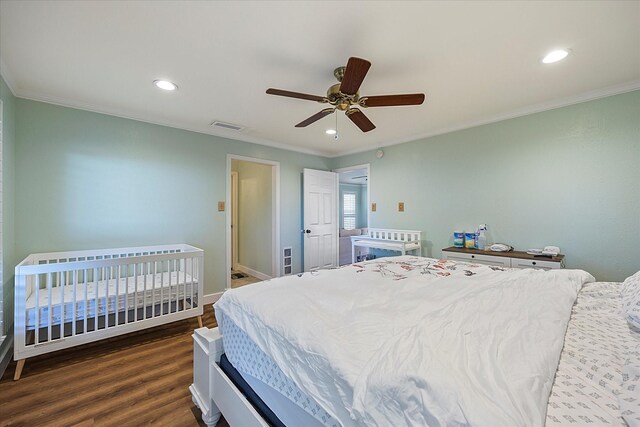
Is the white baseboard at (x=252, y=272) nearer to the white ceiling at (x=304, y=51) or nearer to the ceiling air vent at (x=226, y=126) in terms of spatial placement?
the ceiling air vent at (x=226, y=126)

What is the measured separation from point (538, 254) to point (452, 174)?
1335 millimetres

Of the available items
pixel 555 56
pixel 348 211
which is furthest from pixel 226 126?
pixel 348 211

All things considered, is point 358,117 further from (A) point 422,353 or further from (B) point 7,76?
(B) point 7,76

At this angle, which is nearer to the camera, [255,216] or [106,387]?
[106,387]

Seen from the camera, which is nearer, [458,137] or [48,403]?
[48,403]

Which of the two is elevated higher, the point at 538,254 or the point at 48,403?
the point at 538,254

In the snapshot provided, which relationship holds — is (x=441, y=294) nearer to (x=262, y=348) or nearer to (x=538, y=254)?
(x=262, y=348)

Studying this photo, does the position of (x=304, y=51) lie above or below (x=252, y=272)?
above

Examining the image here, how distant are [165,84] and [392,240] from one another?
332 cm

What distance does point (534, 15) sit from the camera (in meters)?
1.54

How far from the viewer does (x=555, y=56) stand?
1.93 metres

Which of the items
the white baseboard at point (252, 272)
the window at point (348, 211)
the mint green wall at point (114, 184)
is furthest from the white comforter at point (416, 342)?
the window at point (348, 211)

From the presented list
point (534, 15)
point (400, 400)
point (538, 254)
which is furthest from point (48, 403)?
point (538, 254)

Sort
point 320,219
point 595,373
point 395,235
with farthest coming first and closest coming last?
point 320,219 < point 395,235 < point 595,373
